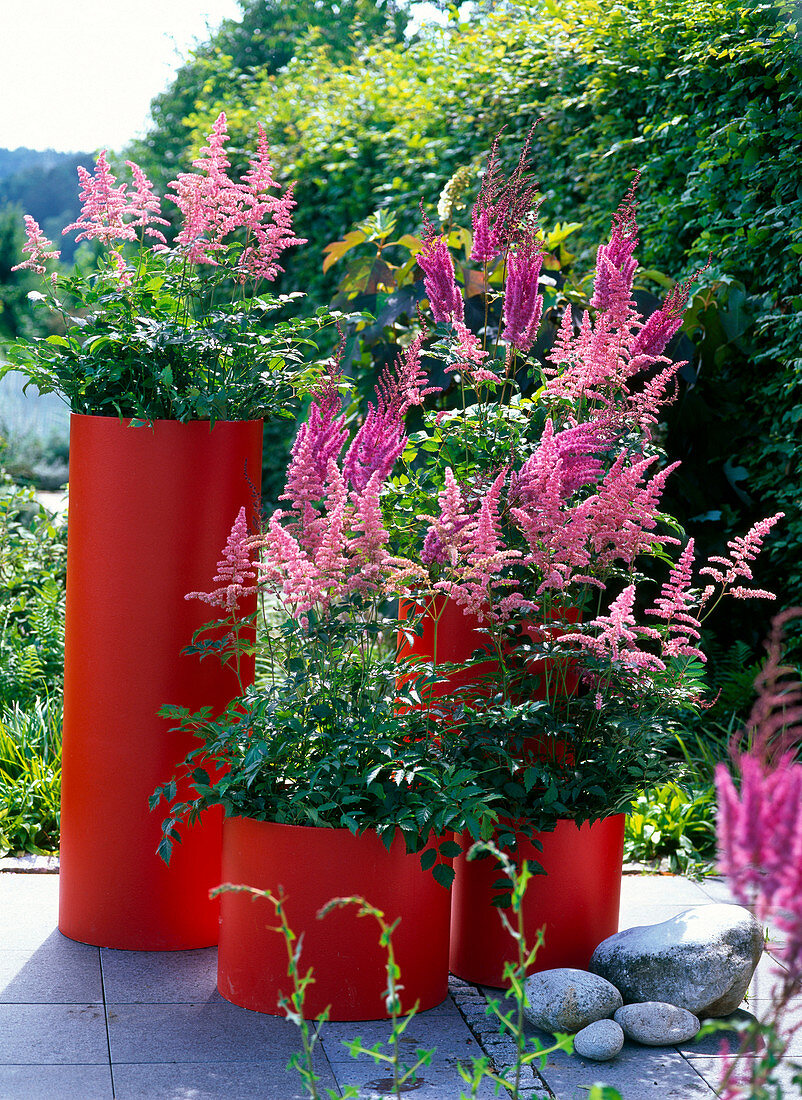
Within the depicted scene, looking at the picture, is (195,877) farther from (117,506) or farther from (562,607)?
(562,607)

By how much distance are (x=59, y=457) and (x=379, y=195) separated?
416cm

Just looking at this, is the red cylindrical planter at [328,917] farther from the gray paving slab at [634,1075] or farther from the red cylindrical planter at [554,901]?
the gray paving slab at [634,1075]

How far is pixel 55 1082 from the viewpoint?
2410 millimetres

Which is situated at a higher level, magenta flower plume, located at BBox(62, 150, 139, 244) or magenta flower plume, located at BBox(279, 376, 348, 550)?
magenta flower plume, located at BBox(62, 150, 139, 244)

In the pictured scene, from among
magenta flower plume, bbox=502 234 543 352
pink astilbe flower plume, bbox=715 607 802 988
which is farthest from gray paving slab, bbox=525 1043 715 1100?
magenta flower plume, bbox=502 234 543 352

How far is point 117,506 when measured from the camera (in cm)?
305

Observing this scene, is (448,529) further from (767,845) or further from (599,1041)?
(767,845)

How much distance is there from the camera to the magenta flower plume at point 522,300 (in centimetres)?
299

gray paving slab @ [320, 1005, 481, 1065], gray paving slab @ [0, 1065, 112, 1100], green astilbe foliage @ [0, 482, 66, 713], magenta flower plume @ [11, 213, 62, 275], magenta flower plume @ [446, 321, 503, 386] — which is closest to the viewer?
gray paving slab @ [0, 1065, 112, 1100]

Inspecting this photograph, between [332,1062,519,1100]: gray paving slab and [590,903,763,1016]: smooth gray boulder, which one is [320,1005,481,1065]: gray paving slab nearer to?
[332,1062,519,1100]: gray paving slab

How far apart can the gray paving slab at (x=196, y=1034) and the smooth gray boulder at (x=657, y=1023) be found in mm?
772

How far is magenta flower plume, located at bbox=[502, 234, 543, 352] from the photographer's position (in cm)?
299

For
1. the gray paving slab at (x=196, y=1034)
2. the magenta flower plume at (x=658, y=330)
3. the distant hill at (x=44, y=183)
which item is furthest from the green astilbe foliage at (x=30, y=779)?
the distant hill at (x=44, y=183)

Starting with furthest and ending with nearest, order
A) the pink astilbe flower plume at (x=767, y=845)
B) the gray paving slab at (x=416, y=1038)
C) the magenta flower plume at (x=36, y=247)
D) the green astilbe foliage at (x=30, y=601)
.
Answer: the green astilbe foliage at (x=30, y=601) < the magenta flower plume at (x=36, y=247) < the gray paving slab at (x=416, y=1038) < the pink astilbe flower plume at (x=767, y=845)
